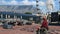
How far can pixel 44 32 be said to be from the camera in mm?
9664

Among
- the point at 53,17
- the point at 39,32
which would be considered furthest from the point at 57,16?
the point at 39,32

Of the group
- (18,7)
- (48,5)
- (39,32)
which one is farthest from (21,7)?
(39,32)

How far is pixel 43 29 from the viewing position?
9.59m

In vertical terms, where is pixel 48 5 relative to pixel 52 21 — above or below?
above

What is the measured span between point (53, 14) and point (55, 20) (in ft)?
4.77

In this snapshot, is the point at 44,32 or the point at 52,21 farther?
the point at 52,21

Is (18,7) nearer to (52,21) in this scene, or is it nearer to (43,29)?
(52,21)

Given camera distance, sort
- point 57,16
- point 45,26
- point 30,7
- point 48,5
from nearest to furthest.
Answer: point 45,26
point 57,16
point 48,5
point 30,7

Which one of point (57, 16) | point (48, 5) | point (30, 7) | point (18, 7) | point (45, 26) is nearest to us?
point (45, 26)

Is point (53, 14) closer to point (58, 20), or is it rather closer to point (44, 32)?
point (58, 20)

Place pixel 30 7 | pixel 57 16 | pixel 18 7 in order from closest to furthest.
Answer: pixel 57 16, pixel 30 7, pixel 18 7

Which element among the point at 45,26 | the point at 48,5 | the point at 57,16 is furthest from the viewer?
the point at 48,5

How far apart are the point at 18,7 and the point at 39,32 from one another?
480 feet

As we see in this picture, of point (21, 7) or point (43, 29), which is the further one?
point (21, 7)
